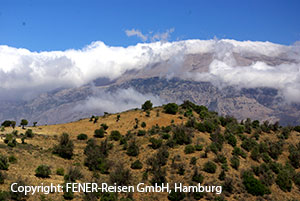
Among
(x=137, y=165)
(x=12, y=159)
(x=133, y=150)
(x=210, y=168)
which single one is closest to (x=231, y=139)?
(x=210, y=168)

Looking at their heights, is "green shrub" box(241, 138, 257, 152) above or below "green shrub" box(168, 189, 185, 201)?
above

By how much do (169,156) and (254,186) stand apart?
16443 mm

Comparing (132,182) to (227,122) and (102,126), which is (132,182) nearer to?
(102,126)

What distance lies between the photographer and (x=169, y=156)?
56781 millimetres

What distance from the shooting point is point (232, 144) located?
6506 centimetres

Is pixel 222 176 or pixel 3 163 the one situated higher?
pixel 3 163

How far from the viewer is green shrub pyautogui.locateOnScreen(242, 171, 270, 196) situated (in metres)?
48.9

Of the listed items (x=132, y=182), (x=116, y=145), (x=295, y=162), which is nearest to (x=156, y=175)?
(x=132, y=182)

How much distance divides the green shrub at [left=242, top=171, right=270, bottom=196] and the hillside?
0.54ft

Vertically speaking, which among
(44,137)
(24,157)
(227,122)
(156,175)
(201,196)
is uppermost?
(227,122)

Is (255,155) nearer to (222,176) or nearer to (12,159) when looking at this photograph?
(222,176)

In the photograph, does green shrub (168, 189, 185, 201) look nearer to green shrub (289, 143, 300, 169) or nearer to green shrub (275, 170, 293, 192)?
green shrub (275, 170, 293, 192)

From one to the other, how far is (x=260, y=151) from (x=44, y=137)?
163 feet

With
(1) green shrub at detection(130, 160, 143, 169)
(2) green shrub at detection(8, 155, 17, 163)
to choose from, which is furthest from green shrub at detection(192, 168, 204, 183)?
(2) green shrub at detection(8, 155, 17, 163)
